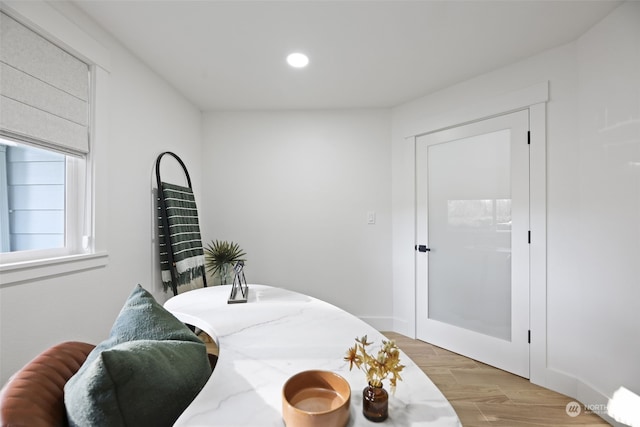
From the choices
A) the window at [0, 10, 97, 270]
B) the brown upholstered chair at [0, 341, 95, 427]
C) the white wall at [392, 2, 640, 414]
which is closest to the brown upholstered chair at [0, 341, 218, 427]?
the brown upholstered chair at [0, 341, 95, 427]

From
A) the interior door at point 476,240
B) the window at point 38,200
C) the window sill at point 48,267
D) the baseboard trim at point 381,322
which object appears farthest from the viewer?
the baseboard trim at point 381,322

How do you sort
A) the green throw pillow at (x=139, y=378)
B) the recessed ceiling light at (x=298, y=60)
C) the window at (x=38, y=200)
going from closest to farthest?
the green throw pillow at (x=139, y=378) < the window at (x=38, y=200) < the recessed ceiling light at (x=298, y=60)

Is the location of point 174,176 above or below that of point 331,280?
above

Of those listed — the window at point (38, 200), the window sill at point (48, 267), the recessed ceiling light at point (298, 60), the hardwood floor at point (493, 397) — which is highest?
the recessed ceiling light at point (298, 60)

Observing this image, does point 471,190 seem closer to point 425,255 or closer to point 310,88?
point 425,255

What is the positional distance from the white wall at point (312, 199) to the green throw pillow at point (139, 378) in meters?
2.24

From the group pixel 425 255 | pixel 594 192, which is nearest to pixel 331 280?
pixel 425 255

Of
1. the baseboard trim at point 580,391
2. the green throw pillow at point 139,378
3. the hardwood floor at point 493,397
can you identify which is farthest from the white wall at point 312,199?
the green throw pillow at point 139,378

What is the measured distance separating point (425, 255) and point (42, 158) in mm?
2782

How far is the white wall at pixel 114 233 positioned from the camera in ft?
4.38

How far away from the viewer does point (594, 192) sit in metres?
1.81

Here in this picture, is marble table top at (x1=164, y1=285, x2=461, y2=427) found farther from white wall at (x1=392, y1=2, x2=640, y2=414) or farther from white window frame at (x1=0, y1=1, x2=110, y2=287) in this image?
white wall at (x1=392, y1=2, x2=640, y2=414)

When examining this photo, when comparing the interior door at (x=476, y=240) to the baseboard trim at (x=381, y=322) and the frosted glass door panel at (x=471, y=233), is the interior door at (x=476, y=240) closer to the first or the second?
the frosted glass door panel at (x=471, y=233)

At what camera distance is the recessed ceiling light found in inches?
80.7
